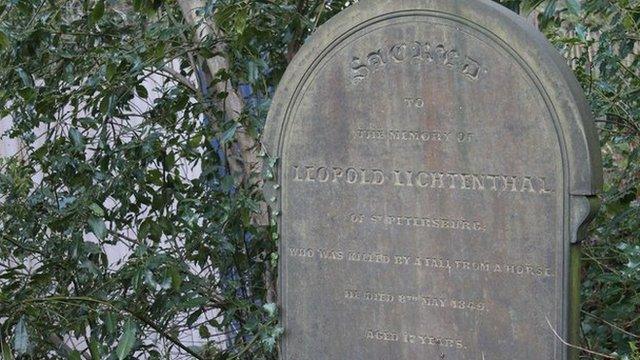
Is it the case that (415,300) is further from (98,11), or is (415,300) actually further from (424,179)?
(98,11)

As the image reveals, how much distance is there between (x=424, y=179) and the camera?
418cm

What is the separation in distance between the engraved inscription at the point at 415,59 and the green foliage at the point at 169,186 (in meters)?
0.63

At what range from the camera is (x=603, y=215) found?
530cm

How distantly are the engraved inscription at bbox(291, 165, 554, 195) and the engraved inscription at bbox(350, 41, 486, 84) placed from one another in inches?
13.5

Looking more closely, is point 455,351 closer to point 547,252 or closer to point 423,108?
point 547,252

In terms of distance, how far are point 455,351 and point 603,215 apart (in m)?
1.47

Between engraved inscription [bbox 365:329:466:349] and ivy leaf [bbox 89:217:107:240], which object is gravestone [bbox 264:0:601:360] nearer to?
engraved inscription [bbox 365:329:466:349]

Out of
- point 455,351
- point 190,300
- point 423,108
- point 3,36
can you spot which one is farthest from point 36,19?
point 455,351

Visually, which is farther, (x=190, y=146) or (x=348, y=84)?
(x=190, y=146)

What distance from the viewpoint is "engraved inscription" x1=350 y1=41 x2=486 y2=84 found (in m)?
4.05

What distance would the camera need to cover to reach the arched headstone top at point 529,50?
3838mm

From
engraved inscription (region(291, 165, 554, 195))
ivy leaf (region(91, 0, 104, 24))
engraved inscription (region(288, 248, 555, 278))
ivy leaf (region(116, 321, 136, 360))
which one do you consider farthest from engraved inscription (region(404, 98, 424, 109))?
ivy leaf (region(91, 0, 104, 24))

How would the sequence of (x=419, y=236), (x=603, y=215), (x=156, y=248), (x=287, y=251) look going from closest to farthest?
1. (x=419, y=236)
2. (x=287, y=251)
3. (x=156, y=248)
4. (x=603, y=215)

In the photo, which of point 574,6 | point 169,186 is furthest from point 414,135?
point 169,186
